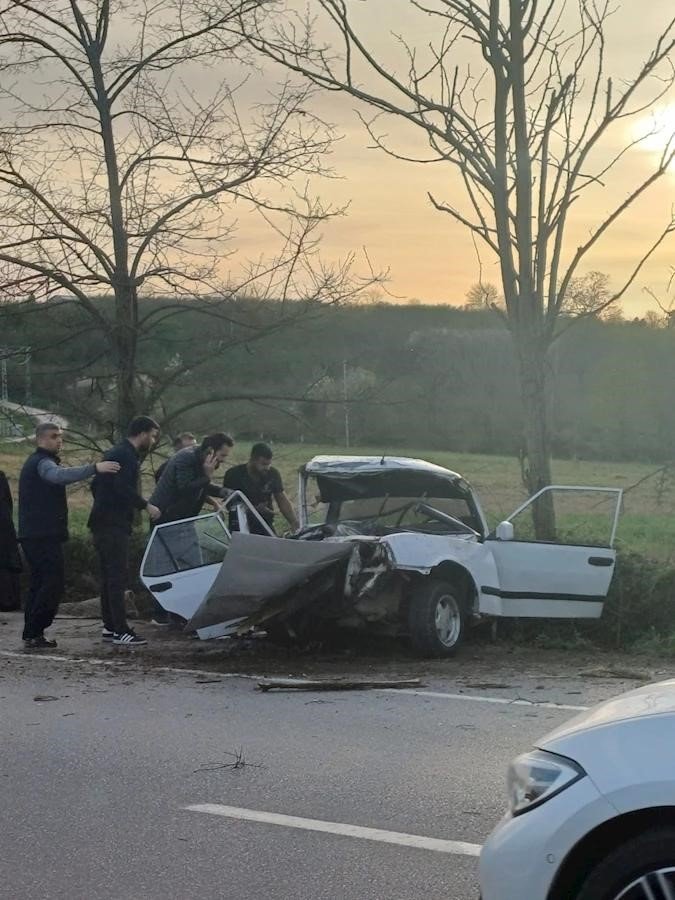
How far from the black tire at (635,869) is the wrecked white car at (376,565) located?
5.91 metres

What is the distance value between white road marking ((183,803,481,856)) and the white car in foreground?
1.47 metres

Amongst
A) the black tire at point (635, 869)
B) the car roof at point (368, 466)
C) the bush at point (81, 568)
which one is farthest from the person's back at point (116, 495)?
the black tire at point (635, 869)

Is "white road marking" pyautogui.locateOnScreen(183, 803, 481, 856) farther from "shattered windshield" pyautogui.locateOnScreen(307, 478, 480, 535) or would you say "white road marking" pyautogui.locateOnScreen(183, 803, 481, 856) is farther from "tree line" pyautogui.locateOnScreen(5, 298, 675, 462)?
"tree line" pyautogui.locateOnScreen(5, 298, 675, 462)

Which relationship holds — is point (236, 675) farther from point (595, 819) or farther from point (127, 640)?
point (595, 819)

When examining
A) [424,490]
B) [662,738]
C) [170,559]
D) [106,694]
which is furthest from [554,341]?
[662,738]

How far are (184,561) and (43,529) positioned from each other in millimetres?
1650

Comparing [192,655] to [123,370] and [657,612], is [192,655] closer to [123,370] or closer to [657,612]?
[657,612]

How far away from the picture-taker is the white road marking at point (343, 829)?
15.8ft

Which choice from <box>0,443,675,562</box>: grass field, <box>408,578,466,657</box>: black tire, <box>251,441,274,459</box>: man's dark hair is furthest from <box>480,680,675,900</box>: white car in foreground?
<box>251,441,274,459</box>: man's dark hair

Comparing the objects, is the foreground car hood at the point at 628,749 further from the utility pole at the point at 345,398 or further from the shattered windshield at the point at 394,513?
the utility pole at the point at 345,398

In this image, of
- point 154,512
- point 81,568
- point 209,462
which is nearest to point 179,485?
point 209,462

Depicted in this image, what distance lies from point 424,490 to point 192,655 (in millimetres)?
2423

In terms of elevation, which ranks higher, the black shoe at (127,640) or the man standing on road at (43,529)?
the man standing on road at (43,529)

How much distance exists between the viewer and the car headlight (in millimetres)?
3268
